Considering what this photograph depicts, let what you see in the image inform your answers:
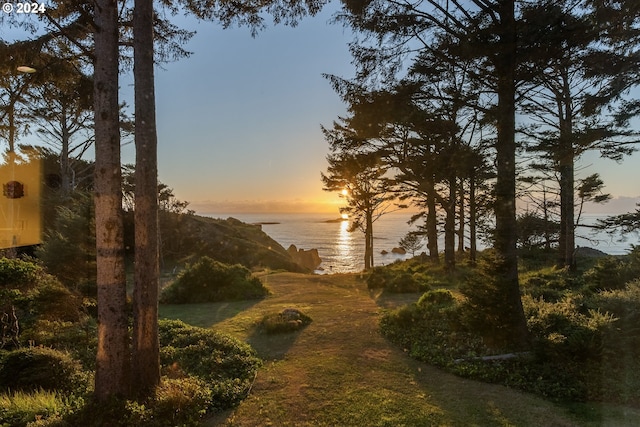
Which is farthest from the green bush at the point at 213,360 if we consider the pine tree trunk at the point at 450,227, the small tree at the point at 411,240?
the small tree at the point at 411,240

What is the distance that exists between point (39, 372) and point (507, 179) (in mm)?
8376

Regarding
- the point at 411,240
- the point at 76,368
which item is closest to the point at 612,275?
the point at 76,368

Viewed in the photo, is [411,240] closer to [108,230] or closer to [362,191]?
[362,191]

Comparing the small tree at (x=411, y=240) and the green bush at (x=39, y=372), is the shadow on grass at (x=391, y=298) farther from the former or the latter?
the small tree at (x=411, y=240)

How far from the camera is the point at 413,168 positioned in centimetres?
1680

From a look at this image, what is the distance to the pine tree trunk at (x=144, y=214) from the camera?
4.38 meters

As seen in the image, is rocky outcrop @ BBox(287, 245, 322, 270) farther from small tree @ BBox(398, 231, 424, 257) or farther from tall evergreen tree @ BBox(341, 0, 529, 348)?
tall evergreen tree @ BBox(341, 0, 529, 348)

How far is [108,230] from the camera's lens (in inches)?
165

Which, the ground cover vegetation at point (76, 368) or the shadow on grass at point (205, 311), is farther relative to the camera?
the shadow on grass at point (205, 311)

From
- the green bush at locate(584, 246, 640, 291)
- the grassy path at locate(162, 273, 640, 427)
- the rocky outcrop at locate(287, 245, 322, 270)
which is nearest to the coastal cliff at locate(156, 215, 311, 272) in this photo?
the rocky outcrop at locate(287, 245, 322, 270)

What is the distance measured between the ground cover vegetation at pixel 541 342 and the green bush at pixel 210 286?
6318 millimetres

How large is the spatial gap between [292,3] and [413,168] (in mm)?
11558

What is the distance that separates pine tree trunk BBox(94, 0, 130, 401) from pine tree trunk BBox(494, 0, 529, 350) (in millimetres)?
6334

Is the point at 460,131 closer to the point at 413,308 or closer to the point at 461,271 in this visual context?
the point at 461,271
